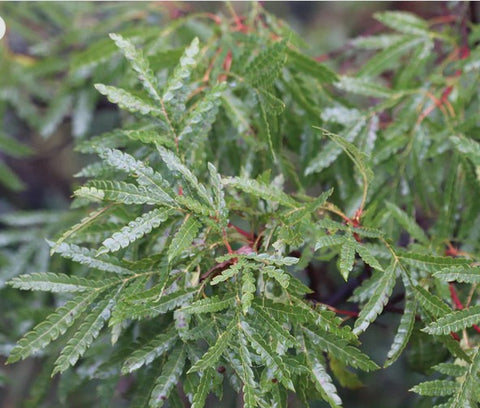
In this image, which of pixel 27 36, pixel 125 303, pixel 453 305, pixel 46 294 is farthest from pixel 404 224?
pixel 27 36

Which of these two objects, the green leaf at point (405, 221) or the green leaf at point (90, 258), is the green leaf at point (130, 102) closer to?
the green leaf at point (90, 258)

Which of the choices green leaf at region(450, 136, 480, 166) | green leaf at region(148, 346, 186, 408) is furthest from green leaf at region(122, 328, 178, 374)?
green leaf at region(450, 136, 480, 166)

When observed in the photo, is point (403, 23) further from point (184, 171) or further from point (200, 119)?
point (184, 171)

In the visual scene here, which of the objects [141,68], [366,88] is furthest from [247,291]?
[366,88]

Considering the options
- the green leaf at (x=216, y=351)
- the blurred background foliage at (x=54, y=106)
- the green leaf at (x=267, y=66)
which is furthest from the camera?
the blurred background foliage at (x=54, y=106)

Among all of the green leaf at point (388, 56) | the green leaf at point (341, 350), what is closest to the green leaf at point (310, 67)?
the green leaf at point (388, 56)

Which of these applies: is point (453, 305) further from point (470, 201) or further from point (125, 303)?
point (125, 303)
